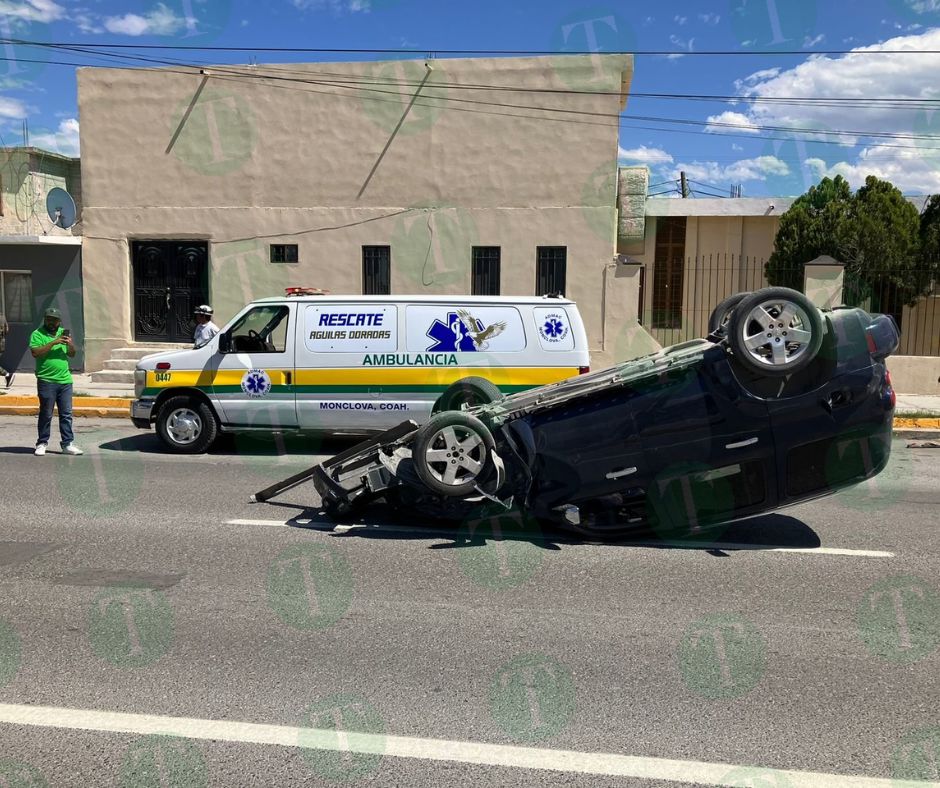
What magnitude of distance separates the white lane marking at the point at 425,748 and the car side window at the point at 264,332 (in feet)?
21.8

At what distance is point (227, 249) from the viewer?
17156mm

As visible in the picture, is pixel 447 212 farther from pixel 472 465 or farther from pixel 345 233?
pixel 472 465

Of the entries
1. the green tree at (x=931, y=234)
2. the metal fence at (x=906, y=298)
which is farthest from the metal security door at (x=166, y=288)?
the green tree at (x=931, y=234)

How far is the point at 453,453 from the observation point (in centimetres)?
595

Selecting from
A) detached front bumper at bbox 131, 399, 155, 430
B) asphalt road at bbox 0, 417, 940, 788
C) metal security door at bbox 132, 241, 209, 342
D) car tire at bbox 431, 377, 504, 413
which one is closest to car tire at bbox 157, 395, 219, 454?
detached front bumper at bbox 131, 399, 155, 430

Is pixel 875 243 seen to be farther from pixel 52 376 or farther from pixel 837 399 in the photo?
pixel 52 376

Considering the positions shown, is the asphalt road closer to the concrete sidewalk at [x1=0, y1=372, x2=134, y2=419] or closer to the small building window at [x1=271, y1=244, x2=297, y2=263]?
the concrete sidewalk at [x1=0, y1=372, x2=134, y2=419]

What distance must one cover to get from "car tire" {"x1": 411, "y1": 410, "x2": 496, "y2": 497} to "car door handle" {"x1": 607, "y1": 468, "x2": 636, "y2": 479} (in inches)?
33.6

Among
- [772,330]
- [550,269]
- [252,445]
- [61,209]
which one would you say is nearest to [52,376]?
[252,445]

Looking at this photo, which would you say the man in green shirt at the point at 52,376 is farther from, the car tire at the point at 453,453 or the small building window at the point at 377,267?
the small building window at the point at 377,267

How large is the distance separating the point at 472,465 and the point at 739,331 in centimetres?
206

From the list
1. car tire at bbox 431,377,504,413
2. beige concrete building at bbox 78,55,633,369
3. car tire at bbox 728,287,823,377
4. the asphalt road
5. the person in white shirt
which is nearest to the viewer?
the asphalt road

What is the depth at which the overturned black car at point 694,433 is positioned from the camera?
557cm

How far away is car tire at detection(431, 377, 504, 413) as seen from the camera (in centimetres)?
764
